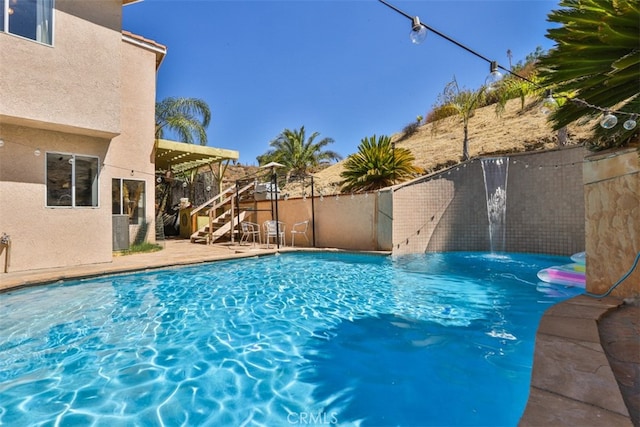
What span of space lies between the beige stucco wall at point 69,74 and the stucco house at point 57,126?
2 centimetres

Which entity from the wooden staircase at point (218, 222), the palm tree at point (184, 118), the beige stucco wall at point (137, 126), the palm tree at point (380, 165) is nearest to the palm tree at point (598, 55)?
the palm tree at point (380, 165)

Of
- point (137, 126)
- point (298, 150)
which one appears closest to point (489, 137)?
point (298, 150)

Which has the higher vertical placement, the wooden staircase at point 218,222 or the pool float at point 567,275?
the wooden staircase at point 218,222

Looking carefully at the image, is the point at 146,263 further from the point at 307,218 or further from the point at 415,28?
the point at 415,28

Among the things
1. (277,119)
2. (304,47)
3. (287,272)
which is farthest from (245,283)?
(277,119)

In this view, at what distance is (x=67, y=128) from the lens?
23.9 feet

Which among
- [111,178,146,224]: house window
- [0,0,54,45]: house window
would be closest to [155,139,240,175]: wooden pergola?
[111,178,146,224]: house window

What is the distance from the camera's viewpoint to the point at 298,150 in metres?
24.0

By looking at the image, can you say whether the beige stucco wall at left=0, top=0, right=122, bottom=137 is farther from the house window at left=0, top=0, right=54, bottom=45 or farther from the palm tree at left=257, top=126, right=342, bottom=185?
the palm tree at left=257, top=126, right=342, bottom=185

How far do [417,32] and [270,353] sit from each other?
3.79m

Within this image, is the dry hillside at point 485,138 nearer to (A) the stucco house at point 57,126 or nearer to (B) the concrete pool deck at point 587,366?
(B) the concrete pool deck at point 587,366

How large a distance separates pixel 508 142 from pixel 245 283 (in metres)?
14.3

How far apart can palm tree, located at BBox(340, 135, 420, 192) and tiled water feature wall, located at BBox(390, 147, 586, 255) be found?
1723 millimetres

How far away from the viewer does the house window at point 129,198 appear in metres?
10.2
